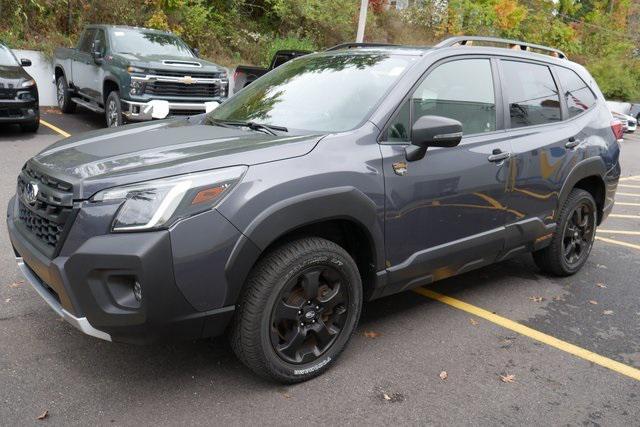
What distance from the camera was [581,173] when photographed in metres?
4.84

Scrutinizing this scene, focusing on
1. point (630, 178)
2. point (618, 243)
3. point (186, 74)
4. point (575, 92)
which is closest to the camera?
point (575, 92)

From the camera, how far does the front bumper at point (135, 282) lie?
2.62 metres

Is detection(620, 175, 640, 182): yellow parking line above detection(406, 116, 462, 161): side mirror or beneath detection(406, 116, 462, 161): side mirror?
beneath

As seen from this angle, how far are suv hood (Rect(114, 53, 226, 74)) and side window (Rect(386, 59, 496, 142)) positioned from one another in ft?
23.1

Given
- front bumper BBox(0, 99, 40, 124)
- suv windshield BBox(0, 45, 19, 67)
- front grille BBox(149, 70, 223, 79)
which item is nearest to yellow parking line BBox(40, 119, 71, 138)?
front bumper BBox(0, 99, 40, 124)

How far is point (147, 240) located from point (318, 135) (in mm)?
1177

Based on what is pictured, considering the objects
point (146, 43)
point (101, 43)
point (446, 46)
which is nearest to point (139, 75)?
point (146, 43)

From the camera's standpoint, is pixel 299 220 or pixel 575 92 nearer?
pixel 299 220

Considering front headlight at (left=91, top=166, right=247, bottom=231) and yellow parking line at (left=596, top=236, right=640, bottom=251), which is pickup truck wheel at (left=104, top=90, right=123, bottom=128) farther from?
front headlight at (left=91, top=166, right=247, bottom=231)

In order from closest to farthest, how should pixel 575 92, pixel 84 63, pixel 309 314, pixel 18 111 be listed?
pixel 309 314 → pixel 575 92 → pixel 18 111 → pixel 84 63

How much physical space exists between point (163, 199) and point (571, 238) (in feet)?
12.3

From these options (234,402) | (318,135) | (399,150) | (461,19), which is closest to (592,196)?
(399,150)

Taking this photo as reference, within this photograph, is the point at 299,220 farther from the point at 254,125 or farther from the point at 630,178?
the point at 630,178

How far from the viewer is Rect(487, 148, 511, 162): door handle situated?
4004 mm
